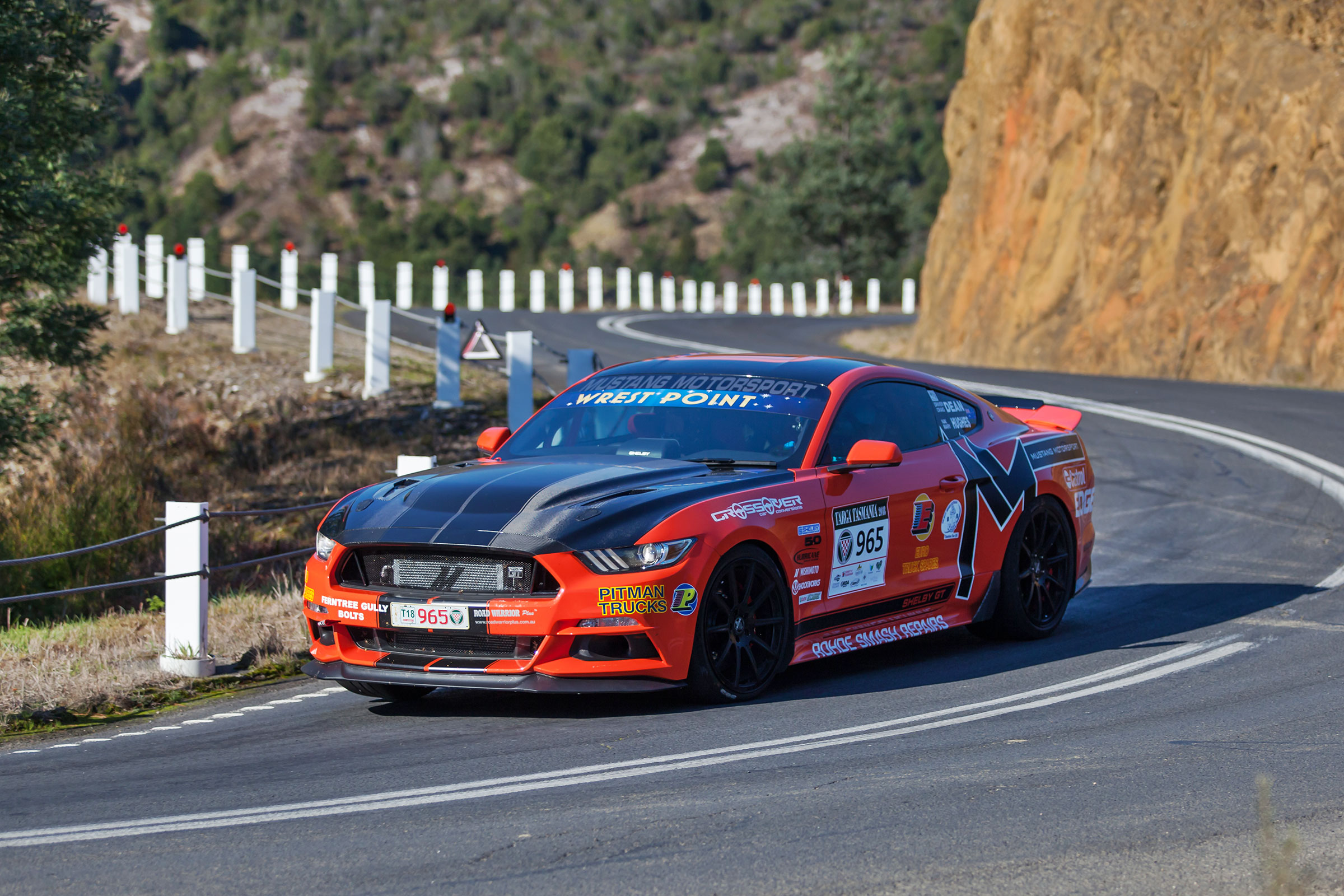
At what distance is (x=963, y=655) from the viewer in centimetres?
874

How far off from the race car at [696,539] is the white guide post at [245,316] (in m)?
13.1

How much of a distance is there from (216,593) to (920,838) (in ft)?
31.5

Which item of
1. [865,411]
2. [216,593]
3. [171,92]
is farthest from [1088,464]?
[171,92]

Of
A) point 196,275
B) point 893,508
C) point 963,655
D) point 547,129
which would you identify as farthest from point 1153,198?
point 547,129

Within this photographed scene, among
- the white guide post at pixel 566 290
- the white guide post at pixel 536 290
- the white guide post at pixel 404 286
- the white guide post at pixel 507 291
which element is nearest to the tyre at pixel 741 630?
the white guide post at pixel 404 286

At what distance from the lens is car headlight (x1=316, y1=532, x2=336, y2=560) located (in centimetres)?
729

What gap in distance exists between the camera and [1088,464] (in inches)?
389

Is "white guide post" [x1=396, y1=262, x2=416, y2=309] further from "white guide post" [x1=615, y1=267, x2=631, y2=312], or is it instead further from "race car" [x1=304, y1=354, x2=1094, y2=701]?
"race car" [x1=304, y1=354, x2=1094, y2=701]

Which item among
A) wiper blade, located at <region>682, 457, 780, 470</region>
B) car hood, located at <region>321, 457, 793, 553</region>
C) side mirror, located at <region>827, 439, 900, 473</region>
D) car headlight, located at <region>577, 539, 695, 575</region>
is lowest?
car headlight, located at <region>577, 539, 695, 575</region>

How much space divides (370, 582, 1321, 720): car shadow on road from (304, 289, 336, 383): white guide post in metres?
11.3

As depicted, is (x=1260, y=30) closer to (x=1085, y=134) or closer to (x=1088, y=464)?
Answer: (x=1085, y=134)

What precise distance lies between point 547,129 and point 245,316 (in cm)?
8039

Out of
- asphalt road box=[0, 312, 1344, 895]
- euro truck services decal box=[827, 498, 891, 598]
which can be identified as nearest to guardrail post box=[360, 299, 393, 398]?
asphalt road box=[0, 312, 1344, 895]

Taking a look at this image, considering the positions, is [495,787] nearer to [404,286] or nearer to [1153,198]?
[1153,198]
